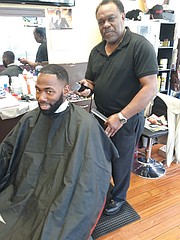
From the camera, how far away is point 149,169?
218 cm

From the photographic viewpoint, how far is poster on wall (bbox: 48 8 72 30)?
1.99 m

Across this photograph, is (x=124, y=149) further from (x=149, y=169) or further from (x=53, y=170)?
(x=149, y=169)

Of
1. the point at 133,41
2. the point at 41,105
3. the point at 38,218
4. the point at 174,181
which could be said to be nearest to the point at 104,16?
the point at 133,41

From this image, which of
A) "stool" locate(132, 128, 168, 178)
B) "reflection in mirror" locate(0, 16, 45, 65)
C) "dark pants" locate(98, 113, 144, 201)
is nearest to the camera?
"dark pants" locate(98, 113, 144, 201)

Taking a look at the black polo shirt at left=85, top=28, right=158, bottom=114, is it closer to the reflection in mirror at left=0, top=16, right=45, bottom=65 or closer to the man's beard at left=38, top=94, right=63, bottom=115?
the man's beard at left=38, top=94, right=63, bottom=115

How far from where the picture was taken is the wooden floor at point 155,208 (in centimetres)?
149

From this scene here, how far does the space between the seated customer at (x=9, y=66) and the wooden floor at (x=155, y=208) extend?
1.46 meters

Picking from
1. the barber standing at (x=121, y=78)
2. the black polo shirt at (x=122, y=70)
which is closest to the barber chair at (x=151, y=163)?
the barber standing at (x=121, y=78)

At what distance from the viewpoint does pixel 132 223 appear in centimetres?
158

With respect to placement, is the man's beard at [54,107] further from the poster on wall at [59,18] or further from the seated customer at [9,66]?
the poster on wall at [59,18]

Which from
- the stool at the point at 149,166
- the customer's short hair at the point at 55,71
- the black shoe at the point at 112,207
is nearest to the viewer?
the customer's short hair at the point at 55,71

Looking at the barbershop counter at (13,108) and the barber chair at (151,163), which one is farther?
the barber chair at (151,163)

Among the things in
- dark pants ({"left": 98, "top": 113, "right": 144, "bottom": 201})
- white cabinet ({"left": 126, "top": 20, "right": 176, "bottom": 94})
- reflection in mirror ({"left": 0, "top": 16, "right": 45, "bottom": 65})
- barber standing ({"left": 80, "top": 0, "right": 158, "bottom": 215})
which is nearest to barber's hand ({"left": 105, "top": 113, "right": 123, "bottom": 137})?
barber standing ({"left": 80, "top": 0, "right": 158, "bottom": 215})

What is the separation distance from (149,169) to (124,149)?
85cm
